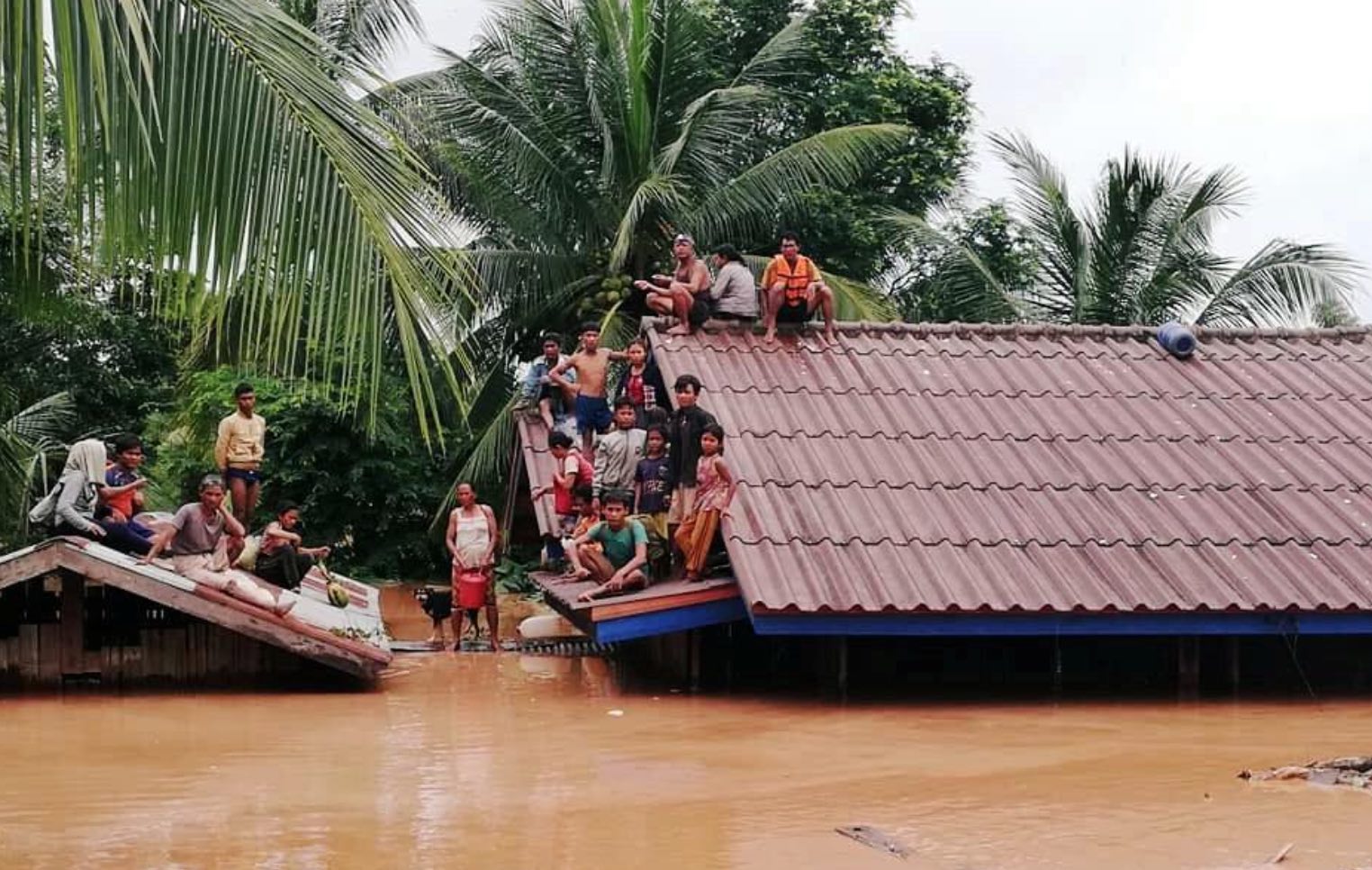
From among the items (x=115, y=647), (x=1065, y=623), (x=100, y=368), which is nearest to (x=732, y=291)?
(x=1065, y=623)

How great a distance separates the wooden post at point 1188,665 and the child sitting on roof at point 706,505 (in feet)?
11.3

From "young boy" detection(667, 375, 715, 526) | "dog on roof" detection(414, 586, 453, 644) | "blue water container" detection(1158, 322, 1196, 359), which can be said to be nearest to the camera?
"young boy" detection(667, 375, 715, 526)

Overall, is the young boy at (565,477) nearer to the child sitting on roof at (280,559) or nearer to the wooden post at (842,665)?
the child sitting on roof at (280,559)

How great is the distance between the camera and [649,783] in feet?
29.7

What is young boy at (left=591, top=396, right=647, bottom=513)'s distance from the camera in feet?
45.2

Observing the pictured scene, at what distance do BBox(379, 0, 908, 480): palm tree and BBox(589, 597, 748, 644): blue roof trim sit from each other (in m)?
9.69

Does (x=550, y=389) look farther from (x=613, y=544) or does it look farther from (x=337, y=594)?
(x=613, y=544)

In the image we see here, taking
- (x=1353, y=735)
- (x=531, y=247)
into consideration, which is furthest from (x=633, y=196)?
(x=1353, y=735)

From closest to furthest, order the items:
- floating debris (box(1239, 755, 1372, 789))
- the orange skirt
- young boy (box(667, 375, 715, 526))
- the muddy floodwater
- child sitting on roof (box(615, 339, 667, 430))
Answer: the muddy floodwater < floating debris (box(1239, 755, 1372, 789)) < the orange skirt < young boy (box(667, 375, 715, 526)) < child sitting on roof (box(615, 339, 667, 430))

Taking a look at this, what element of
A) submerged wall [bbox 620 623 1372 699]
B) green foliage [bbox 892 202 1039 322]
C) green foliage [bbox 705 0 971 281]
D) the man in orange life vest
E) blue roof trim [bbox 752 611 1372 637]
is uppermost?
green foliage [bbox 705 0 971 281]

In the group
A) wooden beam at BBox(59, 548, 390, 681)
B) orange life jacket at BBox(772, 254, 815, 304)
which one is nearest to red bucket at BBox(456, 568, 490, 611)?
wooden beam at BBox(59, 548, 390, 681)

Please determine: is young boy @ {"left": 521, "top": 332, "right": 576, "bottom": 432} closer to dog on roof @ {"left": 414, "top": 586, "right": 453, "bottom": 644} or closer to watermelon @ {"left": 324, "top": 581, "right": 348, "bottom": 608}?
dog on roof @ {"left": 414, "top": 586, "right": 453, "bottom": 644}

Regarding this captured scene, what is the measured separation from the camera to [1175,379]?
1482 cm

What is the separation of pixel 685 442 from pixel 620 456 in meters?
1.53
